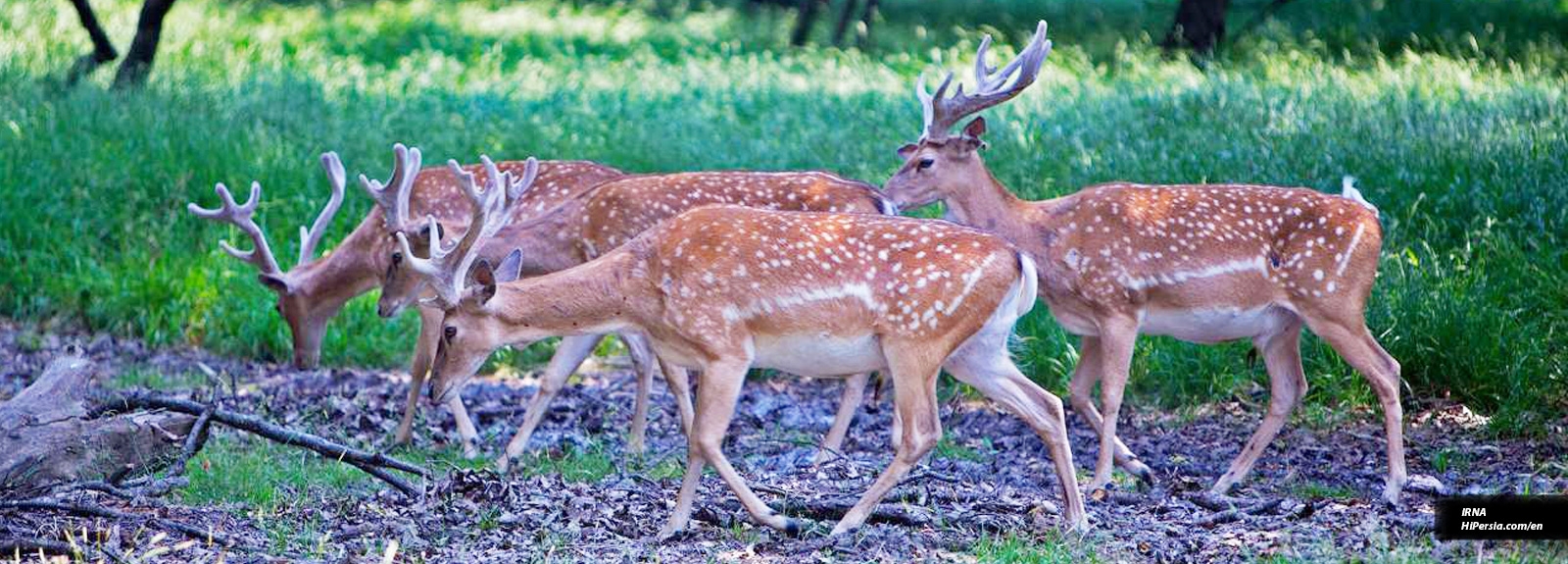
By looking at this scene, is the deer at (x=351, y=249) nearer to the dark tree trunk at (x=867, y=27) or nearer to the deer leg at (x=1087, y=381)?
the deer leg at (x=1087, y=381)

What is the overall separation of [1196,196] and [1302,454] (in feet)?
4.45

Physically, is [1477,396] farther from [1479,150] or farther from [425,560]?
[425,560]

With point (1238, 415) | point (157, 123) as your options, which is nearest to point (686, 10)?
point (157, 123)

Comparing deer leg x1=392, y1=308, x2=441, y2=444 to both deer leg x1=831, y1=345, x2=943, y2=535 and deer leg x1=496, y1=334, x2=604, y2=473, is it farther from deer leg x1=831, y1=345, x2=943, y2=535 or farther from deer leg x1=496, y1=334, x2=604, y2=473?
deer leg x1=831, y1=345, x2=943, y2=535

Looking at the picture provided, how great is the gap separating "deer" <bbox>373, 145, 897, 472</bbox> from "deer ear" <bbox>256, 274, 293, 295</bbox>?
91 cm

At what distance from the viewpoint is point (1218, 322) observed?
8.11 metres

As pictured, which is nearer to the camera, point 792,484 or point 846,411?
point 792,484

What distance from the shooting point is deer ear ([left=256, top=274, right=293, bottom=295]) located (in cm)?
952

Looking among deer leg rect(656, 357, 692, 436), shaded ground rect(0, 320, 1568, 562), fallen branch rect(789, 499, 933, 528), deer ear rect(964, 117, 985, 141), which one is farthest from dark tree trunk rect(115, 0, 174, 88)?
fallen branch rect(789, 499, 933, 528)

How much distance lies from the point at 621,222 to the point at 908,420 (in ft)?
7.57

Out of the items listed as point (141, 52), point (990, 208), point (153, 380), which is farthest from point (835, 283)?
point (141, 52)

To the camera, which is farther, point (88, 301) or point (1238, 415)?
point (88, 301)

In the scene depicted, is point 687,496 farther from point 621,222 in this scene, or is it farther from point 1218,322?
point 1218,322

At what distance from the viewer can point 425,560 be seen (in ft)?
20.2
